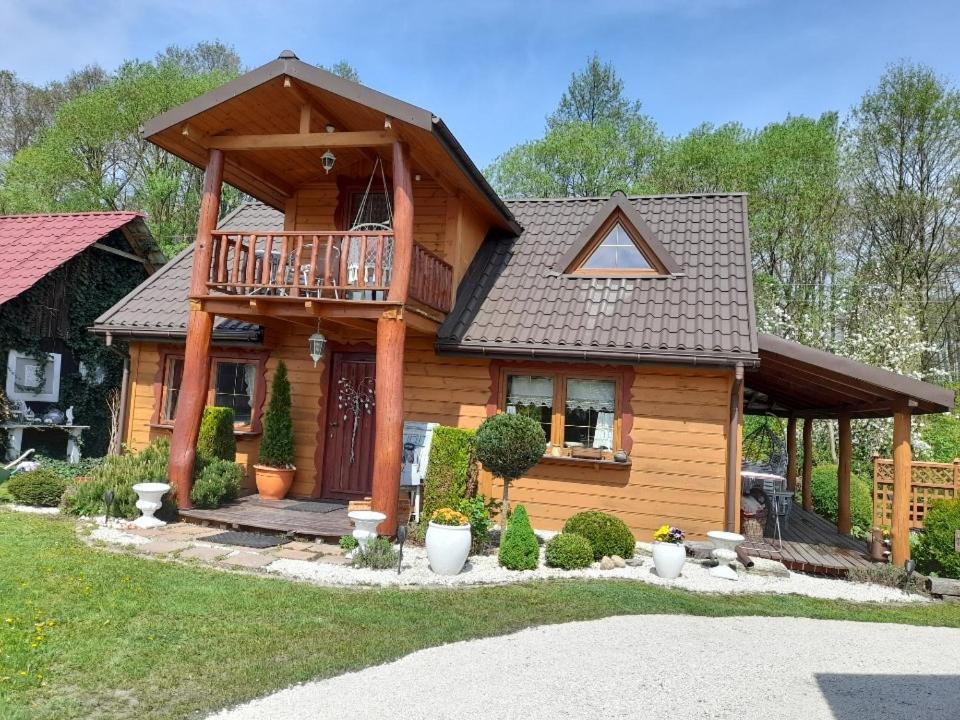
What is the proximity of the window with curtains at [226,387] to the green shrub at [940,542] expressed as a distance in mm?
9951

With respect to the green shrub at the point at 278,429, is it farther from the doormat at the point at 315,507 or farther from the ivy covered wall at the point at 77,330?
the ivy covered wall at the point at 77,330

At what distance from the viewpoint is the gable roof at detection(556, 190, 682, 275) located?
10.5 metres

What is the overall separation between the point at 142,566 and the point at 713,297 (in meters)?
8.26

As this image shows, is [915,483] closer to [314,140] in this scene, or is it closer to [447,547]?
[447,547]

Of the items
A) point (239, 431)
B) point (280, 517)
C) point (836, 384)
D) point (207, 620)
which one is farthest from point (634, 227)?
point (207, 620)

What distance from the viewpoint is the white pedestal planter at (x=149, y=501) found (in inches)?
328

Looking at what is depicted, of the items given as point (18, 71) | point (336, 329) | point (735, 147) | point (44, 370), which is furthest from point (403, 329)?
point (18, 71)

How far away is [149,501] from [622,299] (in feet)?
24.0

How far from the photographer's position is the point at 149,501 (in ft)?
27.6

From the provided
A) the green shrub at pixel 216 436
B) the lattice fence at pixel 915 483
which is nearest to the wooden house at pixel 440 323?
the green shrub at pixel 216 436

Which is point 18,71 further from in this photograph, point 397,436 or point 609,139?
point 397,436

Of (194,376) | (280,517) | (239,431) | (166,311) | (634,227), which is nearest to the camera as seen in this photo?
(280,517)

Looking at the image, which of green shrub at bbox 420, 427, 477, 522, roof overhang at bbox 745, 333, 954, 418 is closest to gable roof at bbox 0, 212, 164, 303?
green shrub at bbox 420, 427, 477, 522

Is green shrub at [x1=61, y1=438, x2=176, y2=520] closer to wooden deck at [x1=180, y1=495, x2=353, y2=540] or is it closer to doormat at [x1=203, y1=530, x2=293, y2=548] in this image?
wooden deck at [x1=180, y1=495, x2=353, y2=540]
